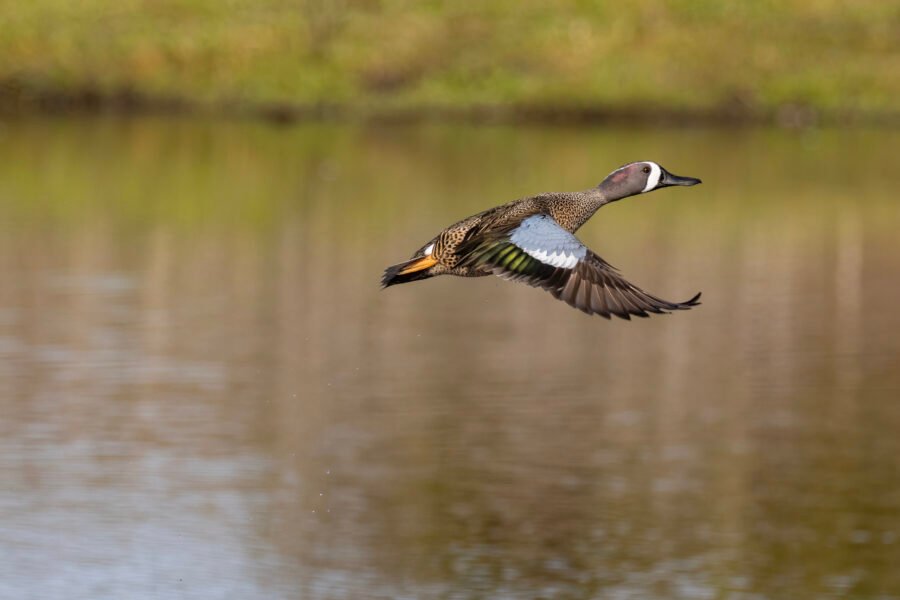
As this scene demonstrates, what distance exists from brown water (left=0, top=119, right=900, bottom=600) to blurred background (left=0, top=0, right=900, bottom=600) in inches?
2.0

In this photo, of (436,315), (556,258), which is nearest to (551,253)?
(556,258)

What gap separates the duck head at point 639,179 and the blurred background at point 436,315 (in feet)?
17.7

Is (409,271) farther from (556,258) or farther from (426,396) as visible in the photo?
(426,396)

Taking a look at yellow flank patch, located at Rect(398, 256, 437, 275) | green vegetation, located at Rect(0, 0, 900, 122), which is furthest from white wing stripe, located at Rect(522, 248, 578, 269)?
green vegetation, located at Rect(0, 0, 900, 122)

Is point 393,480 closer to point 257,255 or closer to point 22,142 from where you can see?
point 257,255

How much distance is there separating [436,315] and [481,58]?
67.5 ft

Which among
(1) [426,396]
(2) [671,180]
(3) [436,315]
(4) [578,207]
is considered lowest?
(1) [426,396]

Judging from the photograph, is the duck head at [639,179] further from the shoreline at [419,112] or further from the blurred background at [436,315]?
the shoreline at [419,112]

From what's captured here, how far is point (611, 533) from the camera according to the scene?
50.1 ft

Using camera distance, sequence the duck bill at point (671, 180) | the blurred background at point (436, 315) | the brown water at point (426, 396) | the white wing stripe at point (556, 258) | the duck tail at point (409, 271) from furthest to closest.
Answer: the blurred background at point (436, 315) < the brown water at point (426, 396) < the duck bill at point (671, 180) < the duck tail at point (409, 271) < the white wing stripe at point (556, 258)

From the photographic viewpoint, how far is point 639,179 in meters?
8.94

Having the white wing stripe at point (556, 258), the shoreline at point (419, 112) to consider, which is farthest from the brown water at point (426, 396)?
the shoreline at point (419, 112)

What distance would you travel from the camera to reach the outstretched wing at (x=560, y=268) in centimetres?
794

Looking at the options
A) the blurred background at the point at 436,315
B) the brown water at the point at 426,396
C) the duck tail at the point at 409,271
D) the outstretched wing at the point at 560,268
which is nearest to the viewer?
the outstretched wing at the point at 560,268
